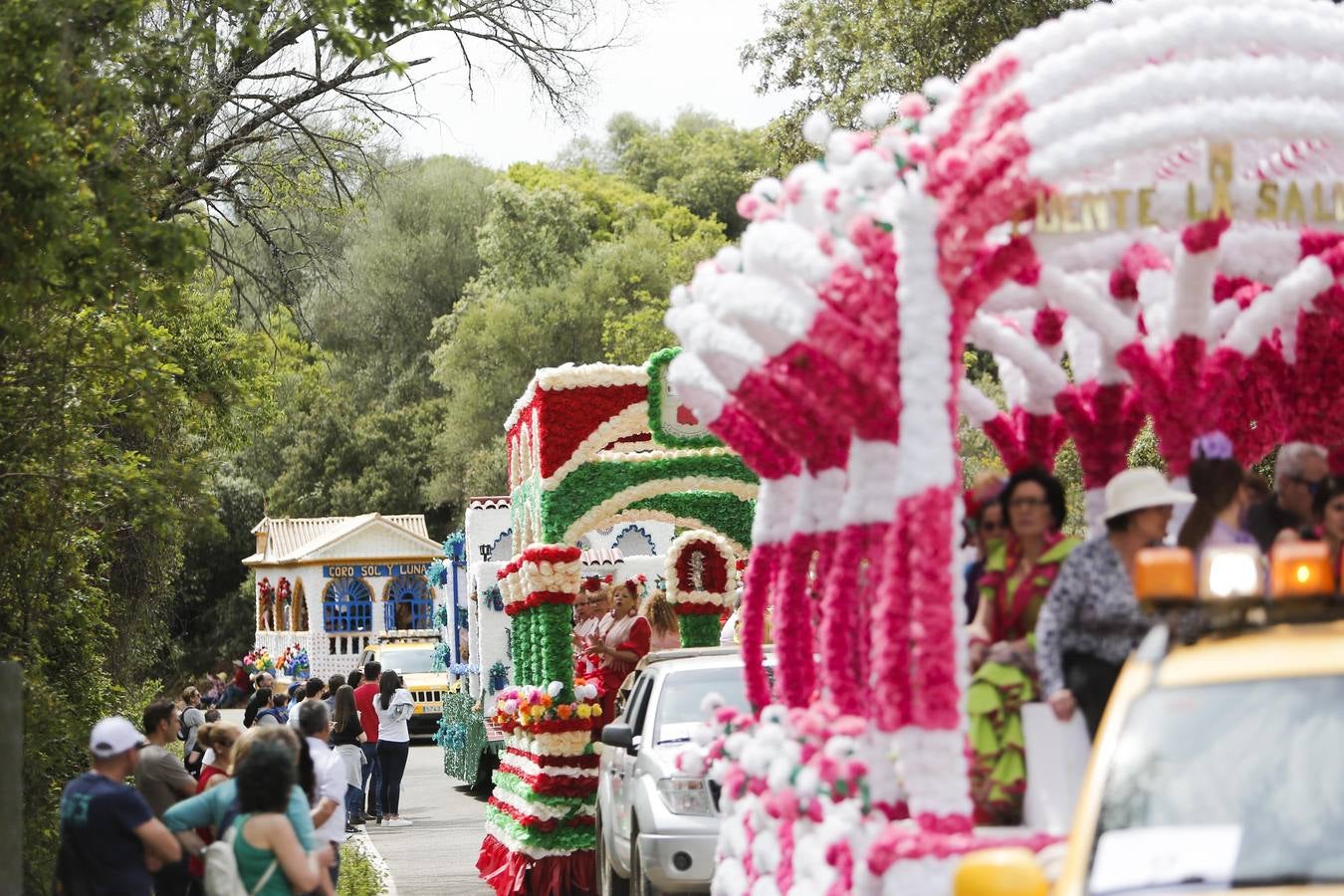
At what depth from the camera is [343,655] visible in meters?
50.7

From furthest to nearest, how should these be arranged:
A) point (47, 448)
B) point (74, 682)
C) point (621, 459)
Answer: point (621, 459) → point (74, 682) → point (47, 448)

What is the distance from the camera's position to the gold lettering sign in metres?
6.99

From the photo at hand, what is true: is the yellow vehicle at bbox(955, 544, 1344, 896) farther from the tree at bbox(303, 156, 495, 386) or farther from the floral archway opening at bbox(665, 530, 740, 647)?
the tree at bbox(303, 156, 495, 386)

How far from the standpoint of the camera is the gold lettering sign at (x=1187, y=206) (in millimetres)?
Answer: 6988

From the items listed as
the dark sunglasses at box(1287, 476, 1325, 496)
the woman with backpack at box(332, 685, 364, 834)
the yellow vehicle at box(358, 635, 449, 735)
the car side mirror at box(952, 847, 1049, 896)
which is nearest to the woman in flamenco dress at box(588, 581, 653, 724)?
the woman with backpack at box(332, 685, 364, 834)

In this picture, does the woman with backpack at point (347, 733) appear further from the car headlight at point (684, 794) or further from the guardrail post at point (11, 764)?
the guardrail post at point (11, 764)

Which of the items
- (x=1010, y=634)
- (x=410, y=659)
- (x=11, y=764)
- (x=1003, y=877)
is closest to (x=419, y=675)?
(x=410, y=659)

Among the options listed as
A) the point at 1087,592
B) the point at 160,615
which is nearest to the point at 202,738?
the point at 1087,592

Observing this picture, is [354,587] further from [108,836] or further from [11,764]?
[108,836]

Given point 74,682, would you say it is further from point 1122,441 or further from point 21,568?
point 1122,441

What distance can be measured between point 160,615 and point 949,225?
64.4 feet

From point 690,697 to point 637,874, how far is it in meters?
1.34

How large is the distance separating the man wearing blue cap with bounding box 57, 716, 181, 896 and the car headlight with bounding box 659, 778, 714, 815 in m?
4.65

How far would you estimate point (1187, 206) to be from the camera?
7.10 m
